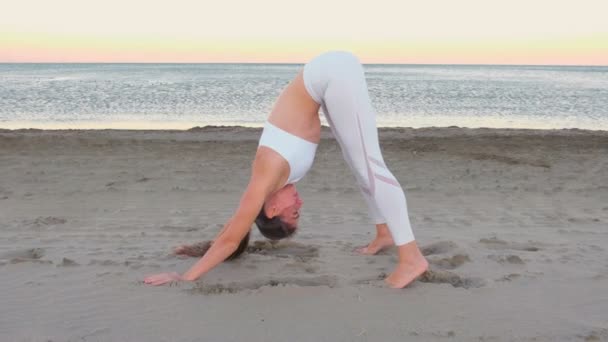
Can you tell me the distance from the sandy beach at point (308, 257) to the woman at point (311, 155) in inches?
12.3

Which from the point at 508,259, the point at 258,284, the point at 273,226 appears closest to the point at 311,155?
the point at 273,226

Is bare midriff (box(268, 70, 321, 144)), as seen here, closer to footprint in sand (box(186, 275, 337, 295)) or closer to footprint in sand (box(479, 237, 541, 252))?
footprint in sand (box(186, 275, 337, 295))

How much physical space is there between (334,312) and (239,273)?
99cm

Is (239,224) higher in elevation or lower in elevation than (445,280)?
higher

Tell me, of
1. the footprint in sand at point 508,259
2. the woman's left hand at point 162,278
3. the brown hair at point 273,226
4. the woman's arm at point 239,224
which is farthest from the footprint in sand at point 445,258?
the woman's left hand at point 162,278

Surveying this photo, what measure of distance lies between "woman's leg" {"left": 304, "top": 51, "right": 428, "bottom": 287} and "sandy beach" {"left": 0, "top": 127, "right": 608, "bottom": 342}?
274 millimetres

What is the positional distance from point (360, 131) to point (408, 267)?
986 mm

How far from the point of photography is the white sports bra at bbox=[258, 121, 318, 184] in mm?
A: 4105

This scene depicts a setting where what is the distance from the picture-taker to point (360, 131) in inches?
163

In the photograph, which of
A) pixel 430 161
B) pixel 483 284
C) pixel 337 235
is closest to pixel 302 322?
pixel 483 284

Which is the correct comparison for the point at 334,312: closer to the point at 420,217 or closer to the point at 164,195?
the point at 420,217

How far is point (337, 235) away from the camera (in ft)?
19.7

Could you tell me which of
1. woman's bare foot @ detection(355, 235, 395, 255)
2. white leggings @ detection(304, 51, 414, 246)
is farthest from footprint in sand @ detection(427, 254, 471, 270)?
white leggings @ detection(304, 51, 414, 246)

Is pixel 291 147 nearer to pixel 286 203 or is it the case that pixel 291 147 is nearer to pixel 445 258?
pixel 286 203
